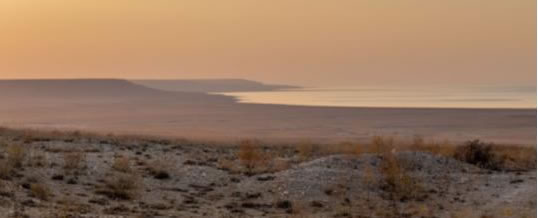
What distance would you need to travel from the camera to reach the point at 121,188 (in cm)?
1959

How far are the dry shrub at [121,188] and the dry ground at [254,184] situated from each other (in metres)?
0.03

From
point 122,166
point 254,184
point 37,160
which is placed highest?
point 37,160

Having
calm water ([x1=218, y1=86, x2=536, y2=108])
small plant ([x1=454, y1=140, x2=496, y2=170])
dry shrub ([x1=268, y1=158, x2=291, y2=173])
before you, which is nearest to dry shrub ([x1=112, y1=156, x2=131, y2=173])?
dry shrub ([x1=268, y1=158, x2=291, y2=173])

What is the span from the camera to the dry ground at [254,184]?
18.4 metres

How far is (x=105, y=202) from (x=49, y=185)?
68.5 inches

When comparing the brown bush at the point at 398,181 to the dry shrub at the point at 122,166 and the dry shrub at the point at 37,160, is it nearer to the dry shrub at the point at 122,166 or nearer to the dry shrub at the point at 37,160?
the dry shrub at the point at 122,166

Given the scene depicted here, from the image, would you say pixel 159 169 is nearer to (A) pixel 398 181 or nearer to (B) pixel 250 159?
(B) pixel 250 159

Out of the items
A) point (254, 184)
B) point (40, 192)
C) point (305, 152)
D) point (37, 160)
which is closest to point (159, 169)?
point (254, 184)

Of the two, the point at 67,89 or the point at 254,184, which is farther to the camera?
the point at 67,89

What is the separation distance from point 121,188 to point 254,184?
12.1ft

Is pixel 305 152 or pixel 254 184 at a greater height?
pixel 305 152

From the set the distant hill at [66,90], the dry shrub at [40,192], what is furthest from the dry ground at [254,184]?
the distant hill at [66,90]

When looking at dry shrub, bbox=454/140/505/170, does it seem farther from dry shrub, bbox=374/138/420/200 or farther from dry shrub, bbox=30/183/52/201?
dry shrub, bbox=30/183/52/201

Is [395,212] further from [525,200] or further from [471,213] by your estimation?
[525,200]
